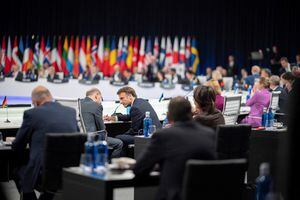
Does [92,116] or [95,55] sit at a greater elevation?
[95,55]

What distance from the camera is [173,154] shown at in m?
5.44

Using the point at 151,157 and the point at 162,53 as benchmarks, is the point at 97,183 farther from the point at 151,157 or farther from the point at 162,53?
the point at 162,53

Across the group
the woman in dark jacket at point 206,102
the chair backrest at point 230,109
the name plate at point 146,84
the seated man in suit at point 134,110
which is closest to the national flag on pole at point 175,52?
the name plate at point 146,84

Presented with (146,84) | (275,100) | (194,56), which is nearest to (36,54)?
(194,56)

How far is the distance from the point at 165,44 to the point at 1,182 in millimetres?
18456

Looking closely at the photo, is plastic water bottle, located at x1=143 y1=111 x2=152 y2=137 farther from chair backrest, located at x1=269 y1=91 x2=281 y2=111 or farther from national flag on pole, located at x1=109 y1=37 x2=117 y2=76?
national flag on pole, located at x1=109 y1=37 x2=117 y2=76

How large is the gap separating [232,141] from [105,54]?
65.5 ft

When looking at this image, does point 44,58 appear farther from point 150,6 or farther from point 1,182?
point 1,182

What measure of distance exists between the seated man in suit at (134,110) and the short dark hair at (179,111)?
15.2 ft

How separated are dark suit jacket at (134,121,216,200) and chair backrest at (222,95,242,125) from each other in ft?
18.6

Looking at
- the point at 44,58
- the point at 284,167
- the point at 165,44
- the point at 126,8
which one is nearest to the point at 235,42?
the point at 165,44

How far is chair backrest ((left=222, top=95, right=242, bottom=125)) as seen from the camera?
11.2m

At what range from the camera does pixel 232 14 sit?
2658cm

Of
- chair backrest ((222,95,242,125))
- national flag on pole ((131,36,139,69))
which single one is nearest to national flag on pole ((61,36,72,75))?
national flag on pole ((131,36,139,69))
